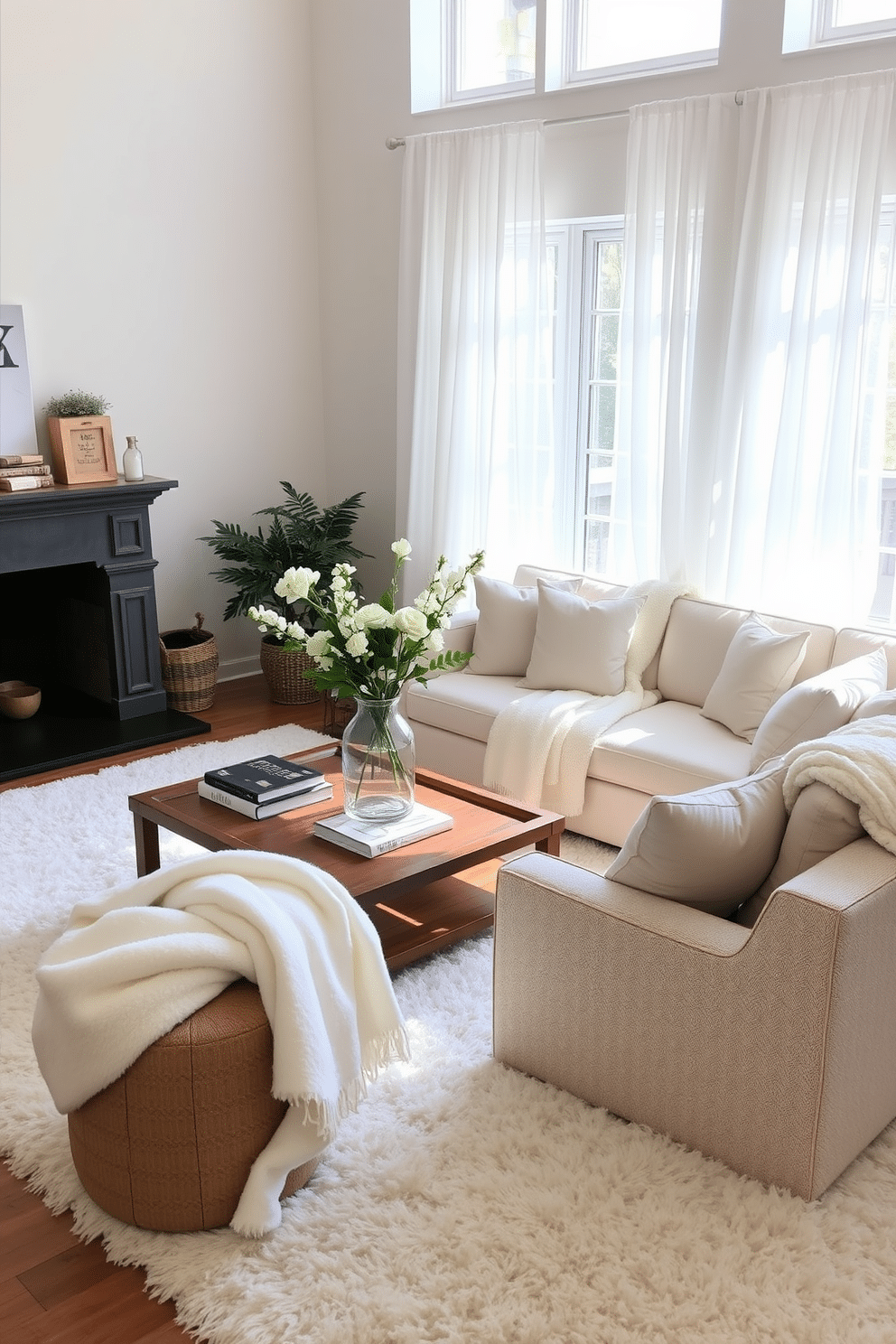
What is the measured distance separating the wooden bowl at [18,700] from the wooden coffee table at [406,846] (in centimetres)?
196

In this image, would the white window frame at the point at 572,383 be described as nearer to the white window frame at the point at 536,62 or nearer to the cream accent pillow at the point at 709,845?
the white window frame at the point at 536,62

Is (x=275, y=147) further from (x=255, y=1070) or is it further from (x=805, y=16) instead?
(x=255, y=1070)

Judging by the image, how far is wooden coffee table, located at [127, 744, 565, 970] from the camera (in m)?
2.99

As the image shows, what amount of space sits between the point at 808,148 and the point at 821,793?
258 cm

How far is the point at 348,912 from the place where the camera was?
7.93 ft

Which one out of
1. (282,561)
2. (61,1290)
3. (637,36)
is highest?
(637,36)

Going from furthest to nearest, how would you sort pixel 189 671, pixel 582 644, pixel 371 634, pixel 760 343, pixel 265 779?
pixel 189 671
pixel 582 644
pixel 760 343
pixel 265 779
pixel 371 634

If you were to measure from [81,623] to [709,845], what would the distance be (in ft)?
12.3

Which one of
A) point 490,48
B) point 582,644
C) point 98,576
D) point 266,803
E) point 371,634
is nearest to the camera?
point 371,634

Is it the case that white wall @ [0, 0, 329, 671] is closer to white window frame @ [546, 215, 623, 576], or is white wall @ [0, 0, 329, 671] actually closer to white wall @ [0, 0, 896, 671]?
white wall @ [0, 0, 896, 671]

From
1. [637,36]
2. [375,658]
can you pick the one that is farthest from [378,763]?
[637,36]

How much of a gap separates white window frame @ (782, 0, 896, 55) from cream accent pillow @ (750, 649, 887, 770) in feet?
7.16

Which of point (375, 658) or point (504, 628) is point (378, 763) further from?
point (504, 628)

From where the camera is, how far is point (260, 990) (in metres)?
2.23
